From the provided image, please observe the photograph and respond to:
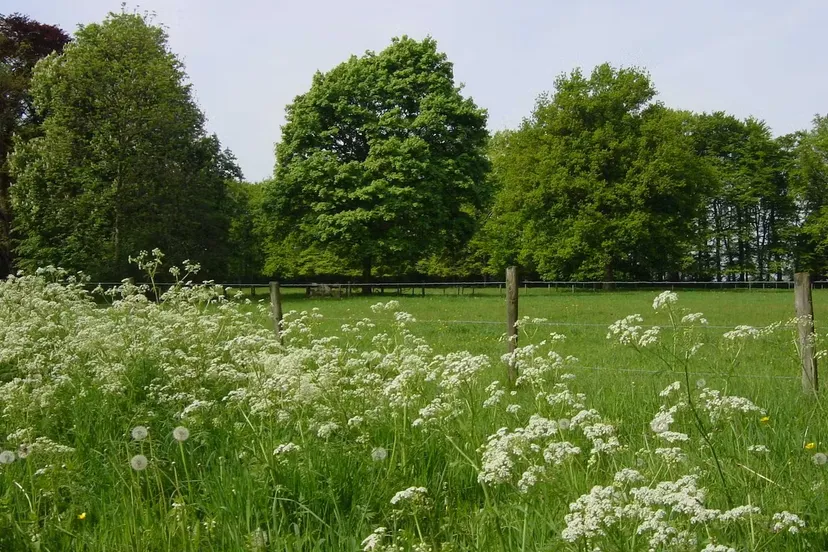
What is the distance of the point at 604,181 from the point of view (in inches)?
1724

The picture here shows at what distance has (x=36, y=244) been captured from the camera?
30266 millimetres

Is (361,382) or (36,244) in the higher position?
(36,244)

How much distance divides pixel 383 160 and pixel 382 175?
107 centimetres

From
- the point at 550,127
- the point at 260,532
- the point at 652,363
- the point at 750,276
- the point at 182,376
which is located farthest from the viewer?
the point at 750,276

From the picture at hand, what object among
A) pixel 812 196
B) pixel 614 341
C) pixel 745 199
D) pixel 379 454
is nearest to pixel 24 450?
pixel 379 454

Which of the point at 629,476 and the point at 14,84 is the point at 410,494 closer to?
the point at 629,476

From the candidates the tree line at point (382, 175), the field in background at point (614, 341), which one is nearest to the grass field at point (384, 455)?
the field in background at point (614, 341)

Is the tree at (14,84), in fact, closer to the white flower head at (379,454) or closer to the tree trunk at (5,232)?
the tree trunk at (5,232)

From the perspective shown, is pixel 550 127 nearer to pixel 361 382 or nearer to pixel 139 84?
pixel 139 84

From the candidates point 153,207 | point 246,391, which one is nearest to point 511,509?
point 246,391

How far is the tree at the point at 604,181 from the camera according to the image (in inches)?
1708

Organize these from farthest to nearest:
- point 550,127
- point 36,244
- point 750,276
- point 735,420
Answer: point 750,276 < point 550,127 < point 36,244 < point 735,420

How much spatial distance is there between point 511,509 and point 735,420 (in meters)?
2.20

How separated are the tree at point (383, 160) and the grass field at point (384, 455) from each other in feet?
93.3
